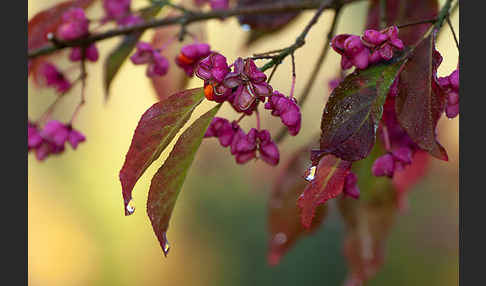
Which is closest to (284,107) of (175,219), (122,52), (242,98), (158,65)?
(242,98)

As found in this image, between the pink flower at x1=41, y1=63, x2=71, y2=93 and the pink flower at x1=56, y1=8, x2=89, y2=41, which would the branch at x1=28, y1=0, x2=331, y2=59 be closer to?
the pink flower at x1=56, y1=8, x2=89, y2=41

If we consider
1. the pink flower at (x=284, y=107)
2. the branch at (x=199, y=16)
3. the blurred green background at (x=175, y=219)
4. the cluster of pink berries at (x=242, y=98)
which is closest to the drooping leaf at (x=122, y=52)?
the branch at (x=199, y=16)

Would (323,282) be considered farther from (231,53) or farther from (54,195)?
(54,195)

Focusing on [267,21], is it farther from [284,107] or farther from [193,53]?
[284,107]

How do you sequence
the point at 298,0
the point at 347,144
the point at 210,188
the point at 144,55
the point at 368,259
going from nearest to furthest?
the point at 347,144
the point at 144,55
the point at 298,0
the point at 368,259
the point at 210,188

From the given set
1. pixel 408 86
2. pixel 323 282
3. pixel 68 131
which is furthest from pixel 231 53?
pixel 408 86

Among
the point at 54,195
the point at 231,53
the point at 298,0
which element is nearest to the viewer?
the point at 298,0
